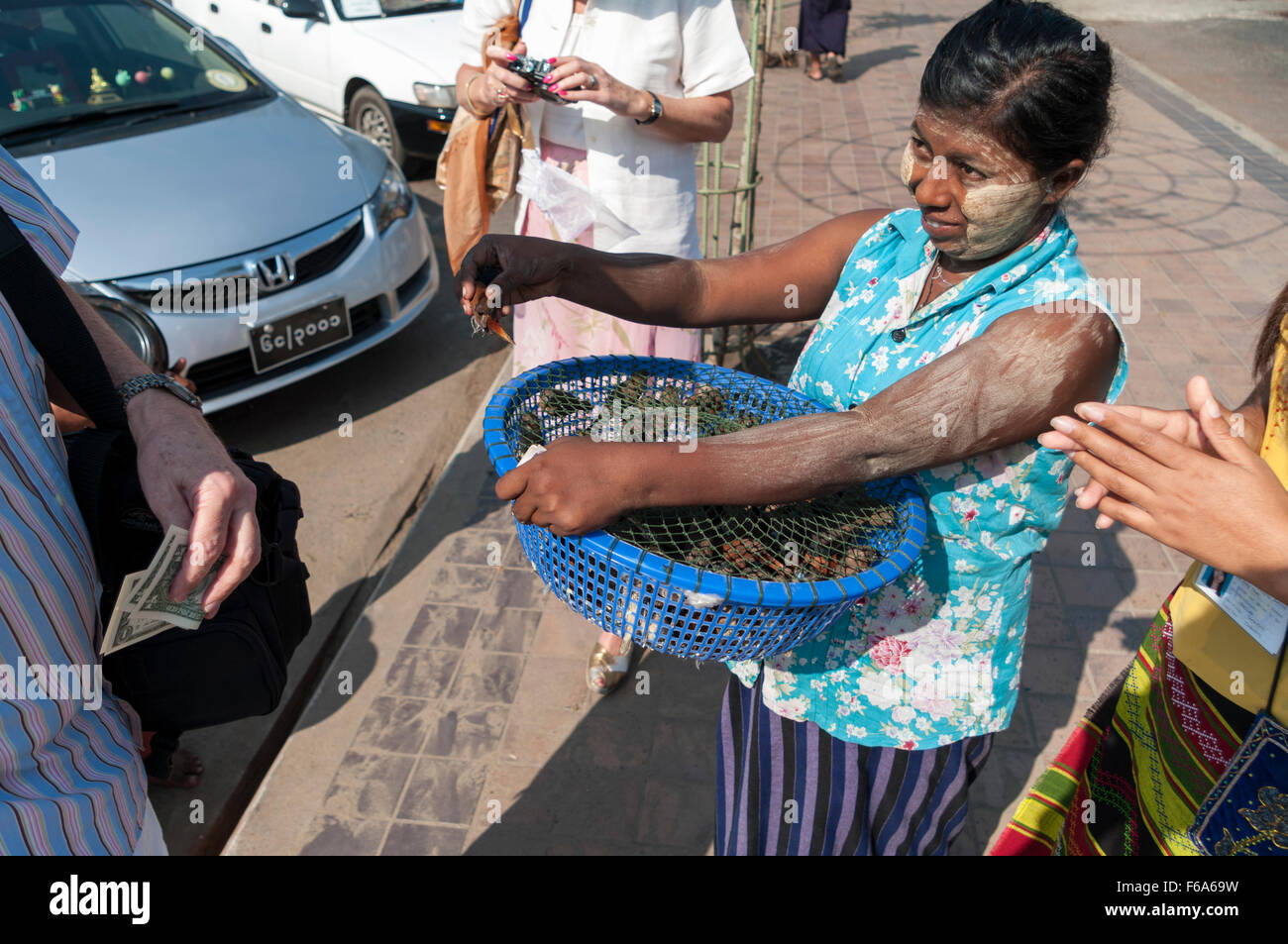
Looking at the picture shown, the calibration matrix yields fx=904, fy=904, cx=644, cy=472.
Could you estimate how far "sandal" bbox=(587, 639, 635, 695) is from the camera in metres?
3.05

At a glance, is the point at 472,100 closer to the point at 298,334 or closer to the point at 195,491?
the point at 195,491

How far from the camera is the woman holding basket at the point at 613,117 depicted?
258 cm

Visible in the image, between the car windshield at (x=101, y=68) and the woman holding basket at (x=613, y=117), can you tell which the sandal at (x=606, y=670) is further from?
the car windshield at (x=101, y=68)

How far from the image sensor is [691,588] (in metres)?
1.26

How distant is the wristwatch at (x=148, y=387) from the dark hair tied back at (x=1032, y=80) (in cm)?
135

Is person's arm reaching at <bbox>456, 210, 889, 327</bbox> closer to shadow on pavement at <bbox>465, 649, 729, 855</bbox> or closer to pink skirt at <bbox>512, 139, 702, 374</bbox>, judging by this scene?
pink skirt at <bbox>512, 139, 702, 374</bbox>

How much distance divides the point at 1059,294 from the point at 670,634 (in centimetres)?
83

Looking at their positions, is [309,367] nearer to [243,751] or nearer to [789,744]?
[243,751]

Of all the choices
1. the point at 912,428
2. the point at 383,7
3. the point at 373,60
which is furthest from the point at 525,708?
the point at 383,7

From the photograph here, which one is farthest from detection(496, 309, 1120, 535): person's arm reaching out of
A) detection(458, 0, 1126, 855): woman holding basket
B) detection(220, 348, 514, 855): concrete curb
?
detection(220, 348, 514, 855): concrete curb

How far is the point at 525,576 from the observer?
3.59 m

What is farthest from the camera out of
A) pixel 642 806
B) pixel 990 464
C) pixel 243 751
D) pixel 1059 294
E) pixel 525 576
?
pixel 525 576

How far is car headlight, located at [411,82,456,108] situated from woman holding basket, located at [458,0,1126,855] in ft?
17.0
